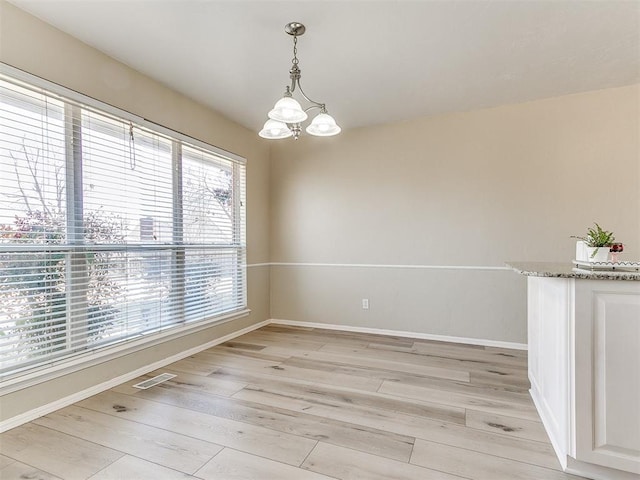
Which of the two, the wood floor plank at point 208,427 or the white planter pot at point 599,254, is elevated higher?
the white planter pot at point 599,254

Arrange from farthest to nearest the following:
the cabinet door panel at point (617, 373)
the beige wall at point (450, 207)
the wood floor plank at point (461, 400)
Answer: the beige wall at point (450, 207) → the wood floor plank at point (461, 400) → the cabinet door panel at point (617, 373)

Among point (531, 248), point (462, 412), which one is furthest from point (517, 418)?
point (531, 248)

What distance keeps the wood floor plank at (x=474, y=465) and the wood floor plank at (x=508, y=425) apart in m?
0.27

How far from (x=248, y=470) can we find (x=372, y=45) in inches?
110

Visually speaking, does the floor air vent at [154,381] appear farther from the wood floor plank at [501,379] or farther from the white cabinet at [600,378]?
the white cabinet at [600,378]

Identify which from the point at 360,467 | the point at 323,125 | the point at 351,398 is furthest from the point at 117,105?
the point at 360,467

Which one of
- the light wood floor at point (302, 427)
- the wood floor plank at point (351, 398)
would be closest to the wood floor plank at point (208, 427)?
the light wood floor at point (302, 427)

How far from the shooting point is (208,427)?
1958mm

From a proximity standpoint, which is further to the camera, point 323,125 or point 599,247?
point 323,125

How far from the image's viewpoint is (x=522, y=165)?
3398 mm

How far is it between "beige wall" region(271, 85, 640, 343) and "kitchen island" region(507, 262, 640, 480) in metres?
1.97

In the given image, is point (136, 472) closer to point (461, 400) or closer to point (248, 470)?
point (248, 470)

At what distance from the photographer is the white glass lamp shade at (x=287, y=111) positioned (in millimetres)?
1930

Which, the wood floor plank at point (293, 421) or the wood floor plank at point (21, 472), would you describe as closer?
the wood floor plank at point (21, 472)
